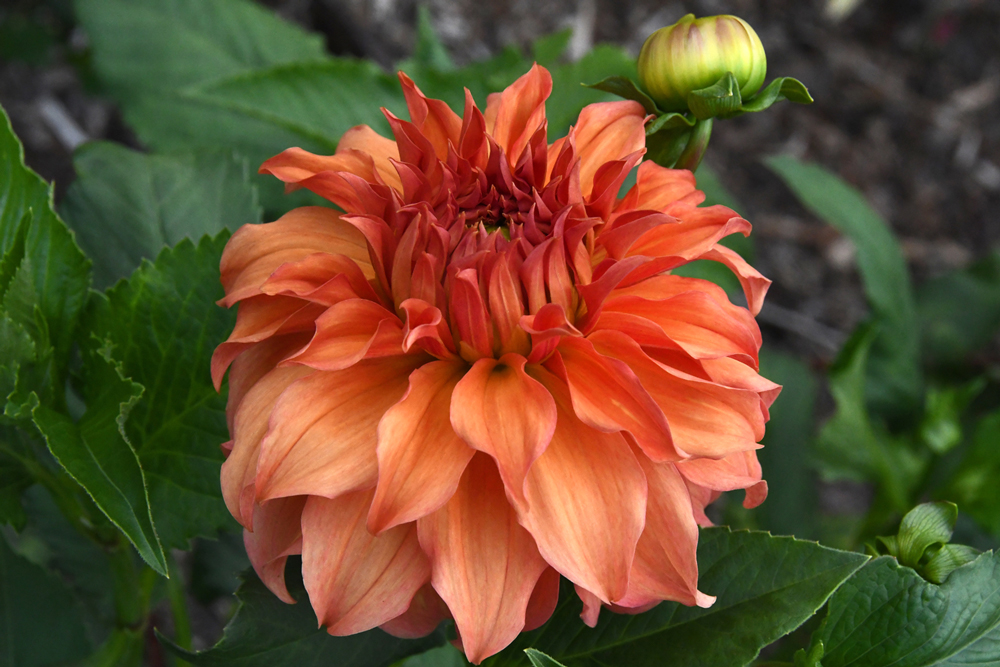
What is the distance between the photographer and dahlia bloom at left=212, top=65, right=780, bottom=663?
1.57ft

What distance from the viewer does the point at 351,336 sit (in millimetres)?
521

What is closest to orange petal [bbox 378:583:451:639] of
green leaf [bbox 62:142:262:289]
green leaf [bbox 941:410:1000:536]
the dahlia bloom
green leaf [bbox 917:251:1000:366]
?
the dahlia bloom

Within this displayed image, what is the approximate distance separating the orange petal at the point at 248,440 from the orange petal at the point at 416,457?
7 centimetres

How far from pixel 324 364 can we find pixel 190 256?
0.92 ft

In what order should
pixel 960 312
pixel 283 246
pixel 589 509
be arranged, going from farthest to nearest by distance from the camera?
pixel 960 312 → pixel 283 246 → pixel 589 509

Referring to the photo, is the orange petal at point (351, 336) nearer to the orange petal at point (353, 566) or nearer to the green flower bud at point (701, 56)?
the orange petal at point (353, 566)

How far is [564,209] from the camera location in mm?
525

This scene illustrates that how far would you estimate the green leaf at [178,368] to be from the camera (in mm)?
703

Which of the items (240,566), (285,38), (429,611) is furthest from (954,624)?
(285,38)

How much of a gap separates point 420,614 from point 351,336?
0.20 meters

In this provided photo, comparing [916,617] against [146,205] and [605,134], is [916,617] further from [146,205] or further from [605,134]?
[146,205]

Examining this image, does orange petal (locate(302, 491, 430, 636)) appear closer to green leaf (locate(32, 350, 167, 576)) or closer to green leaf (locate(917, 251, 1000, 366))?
green leaf (locate(32, 350, 167, 576))

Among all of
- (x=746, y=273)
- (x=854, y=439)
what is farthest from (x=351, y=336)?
(x=854, y=439)

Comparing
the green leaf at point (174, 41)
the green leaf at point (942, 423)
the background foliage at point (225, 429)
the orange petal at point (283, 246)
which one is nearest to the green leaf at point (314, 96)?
the background foliage at point (225, 429)
